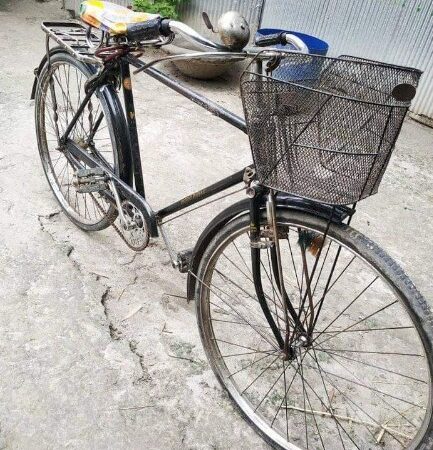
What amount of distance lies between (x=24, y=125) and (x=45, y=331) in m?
2.36

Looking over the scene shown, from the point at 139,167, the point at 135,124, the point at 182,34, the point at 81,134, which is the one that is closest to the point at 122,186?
the point at 139,167

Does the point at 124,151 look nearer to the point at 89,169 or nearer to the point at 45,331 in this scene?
the point at 89,169

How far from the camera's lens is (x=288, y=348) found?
1726 millimetres

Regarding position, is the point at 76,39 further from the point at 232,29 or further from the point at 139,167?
→ the point at 232,29

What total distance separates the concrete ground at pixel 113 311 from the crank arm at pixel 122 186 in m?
0.50

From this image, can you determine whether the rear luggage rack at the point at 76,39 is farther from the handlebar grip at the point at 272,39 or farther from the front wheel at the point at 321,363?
the front wheel at the point at 321,363

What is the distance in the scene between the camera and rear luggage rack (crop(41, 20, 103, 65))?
2105 mm

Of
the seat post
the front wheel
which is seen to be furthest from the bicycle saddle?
the front wheel

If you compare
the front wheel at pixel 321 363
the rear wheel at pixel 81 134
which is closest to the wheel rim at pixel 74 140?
the rear wheel at pixel 81 134

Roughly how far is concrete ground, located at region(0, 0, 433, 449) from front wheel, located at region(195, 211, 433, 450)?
6.3 inches

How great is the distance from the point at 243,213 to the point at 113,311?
3.52ft

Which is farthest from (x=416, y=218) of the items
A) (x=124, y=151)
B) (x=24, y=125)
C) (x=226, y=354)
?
(x=24, y=125)

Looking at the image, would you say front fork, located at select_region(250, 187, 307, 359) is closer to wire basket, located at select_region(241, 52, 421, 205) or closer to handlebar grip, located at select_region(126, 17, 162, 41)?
wire basket, located at select_region(241, 52, 421, 205)

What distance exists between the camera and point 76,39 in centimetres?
231
